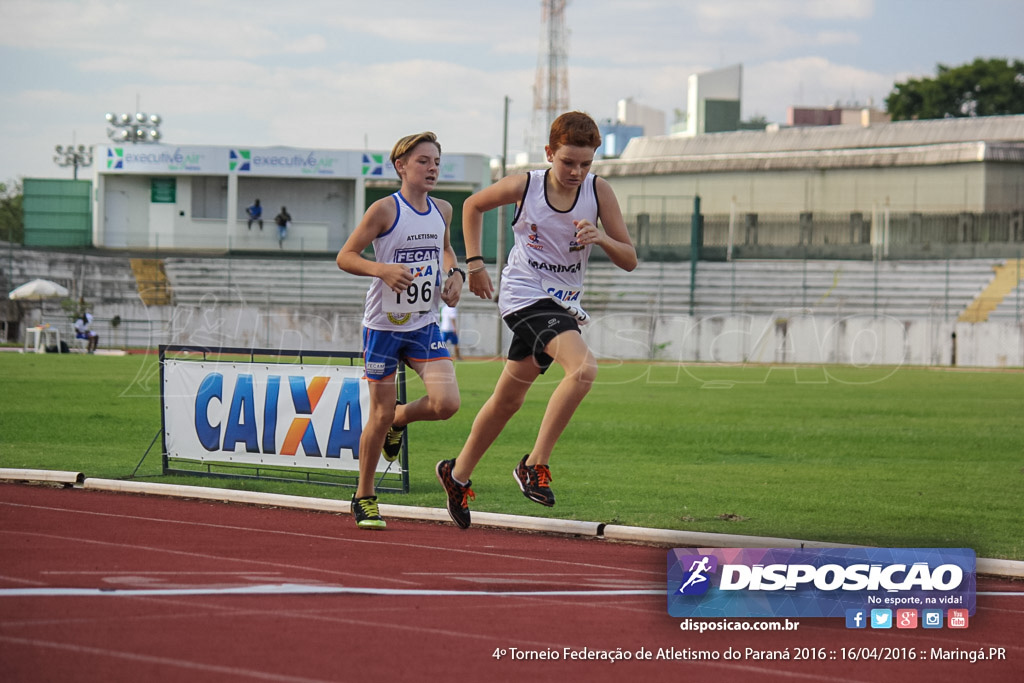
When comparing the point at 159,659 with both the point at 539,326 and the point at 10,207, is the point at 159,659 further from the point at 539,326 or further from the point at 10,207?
the point at 10,207

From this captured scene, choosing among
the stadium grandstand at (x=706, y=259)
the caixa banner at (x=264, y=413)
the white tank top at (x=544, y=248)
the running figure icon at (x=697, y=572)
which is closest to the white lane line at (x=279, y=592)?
the running figure icon at (x=697, y=572)

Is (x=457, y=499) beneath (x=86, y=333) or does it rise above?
above

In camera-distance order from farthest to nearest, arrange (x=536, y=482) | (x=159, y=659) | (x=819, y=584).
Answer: (x=536, y=482), (x=819, y=584), (x=159, y=659)

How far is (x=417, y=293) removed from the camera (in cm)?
758

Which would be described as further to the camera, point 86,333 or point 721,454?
point 86,333

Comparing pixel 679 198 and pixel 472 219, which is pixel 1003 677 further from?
pixel 679 198

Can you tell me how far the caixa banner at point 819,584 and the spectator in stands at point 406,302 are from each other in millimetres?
2724

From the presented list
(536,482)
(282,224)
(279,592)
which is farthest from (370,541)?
(282,224)

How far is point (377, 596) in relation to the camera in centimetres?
534

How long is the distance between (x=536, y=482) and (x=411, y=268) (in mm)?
1528

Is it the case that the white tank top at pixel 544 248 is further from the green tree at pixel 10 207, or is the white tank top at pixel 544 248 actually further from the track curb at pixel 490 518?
the green tree at pixel 10 207

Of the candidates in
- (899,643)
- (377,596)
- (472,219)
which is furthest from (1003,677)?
(472,219)

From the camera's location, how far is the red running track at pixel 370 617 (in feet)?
13.8

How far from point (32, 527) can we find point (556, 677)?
13.4 feet
